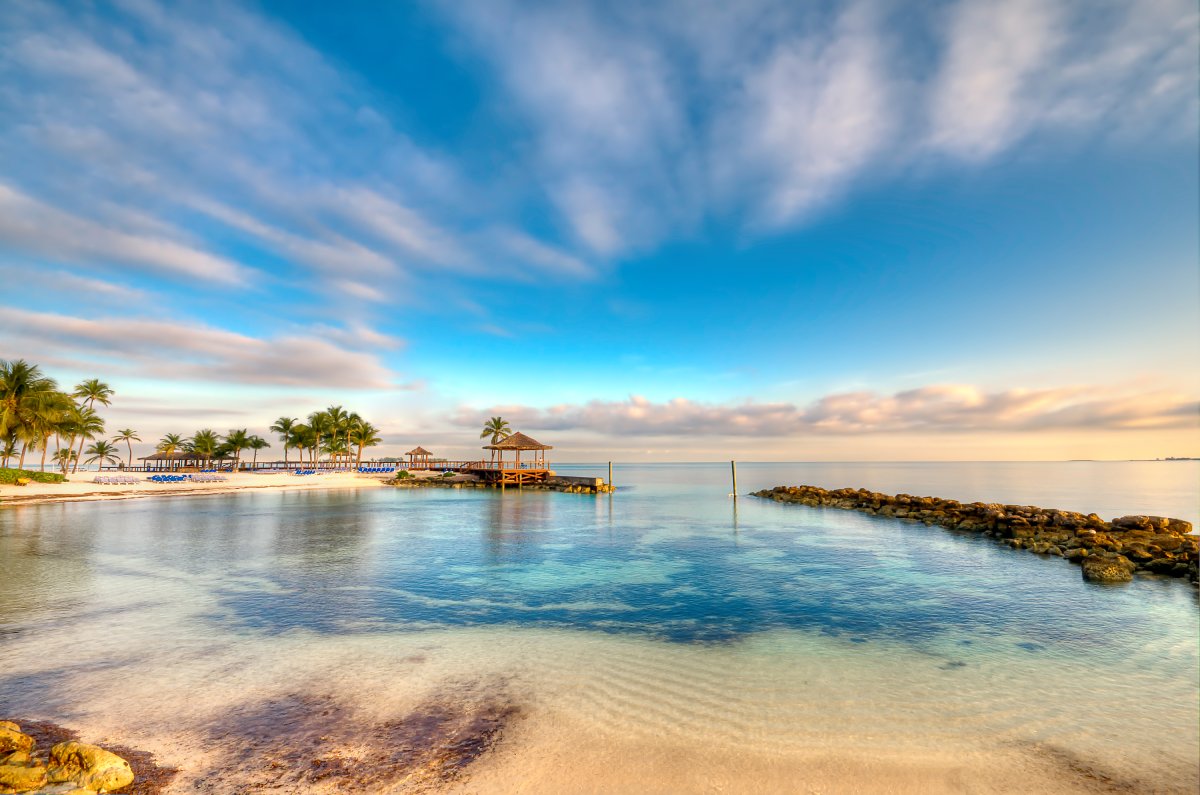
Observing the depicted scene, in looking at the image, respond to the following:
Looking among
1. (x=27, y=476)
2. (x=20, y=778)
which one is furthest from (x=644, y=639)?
(x=27, y=476)

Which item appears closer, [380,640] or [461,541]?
[380,640]

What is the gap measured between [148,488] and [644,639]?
63895 millimetres

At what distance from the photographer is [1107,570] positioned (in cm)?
1738

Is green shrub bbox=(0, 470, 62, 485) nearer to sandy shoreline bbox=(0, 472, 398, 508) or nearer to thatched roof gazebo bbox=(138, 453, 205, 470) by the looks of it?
sandy shoreline bbox=(0, 472, 398, 508)

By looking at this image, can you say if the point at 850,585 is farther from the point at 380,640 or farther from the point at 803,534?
the point at 380,640

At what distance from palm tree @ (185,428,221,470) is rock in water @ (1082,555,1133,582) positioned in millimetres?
114803

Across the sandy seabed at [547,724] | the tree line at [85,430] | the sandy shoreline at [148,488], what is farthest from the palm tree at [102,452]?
the sandy seabed at [547,724]

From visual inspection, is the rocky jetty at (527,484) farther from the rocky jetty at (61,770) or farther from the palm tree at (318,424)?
the rocky jetty at (61,770)

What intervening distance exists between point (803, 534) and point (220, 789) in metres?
29.2

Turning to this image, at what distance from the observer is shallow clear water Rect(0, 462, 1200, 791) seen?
7.47m

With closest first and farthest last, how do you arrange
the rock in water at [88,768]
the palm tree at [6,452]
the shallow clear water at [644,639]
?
the rock in water at [88,768] < the shallow clear water at [644,639] < the palm tree at [6,452]

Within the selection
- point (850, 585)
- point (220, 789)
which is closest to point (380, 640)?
point (220, 789)

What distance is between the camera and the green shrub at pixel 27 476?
43.3 metres

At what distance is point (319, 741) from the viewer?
267 inches
